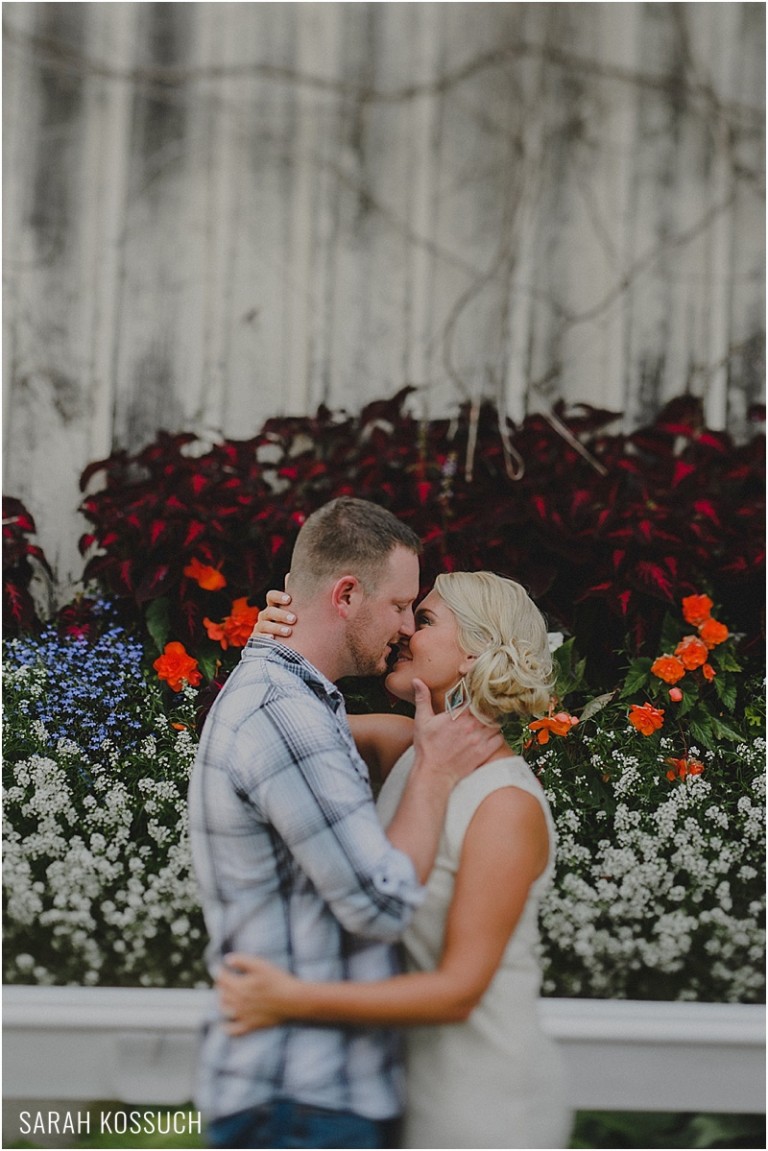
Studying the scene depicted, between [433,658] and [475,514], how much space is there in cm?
92

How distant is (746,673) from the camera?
2812 mm

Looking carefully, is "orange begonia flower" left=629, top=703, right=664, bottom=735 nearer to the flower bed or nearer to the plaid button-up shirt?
the flower bed

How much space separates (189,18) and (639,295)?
1.84 metres

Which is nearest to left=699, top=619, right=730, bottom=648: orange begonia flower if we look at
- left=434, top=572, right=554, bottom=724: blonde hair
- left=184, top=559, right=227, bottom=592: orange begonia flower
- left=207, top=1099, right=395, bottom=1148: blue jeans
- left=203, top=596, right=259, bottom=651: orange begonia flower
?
left=434, top=572, right=554, bottom=724: blonde hair

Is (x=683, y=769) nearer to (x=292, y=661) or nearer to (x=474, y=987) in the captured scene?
(x=474, y=987)

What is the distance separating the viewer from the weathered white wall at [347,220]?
3307 millimetres

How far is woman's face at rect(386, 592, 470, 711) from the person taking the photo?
2.09 metres

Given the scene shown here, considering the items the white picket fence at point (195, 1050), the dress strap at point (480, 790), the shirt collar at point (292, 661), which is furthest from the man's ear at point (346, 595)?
the white picket fence at point (195, 1050)

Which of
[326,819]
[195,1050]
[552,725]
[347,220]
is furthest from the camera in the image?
[347,220]

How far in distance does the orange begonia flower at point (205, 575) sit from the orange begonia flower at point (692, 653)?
4.31ft

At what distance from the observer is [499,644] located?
2.08 metres

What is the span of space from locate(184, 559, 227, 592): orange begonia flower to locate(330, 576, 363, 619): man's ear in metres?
0.77

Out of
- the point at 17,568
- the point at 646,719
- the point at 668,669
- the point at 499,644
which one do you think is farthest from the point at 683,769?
the point at 17,568

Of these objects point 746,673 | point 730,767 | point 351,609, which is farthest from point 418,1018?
point 746,673
